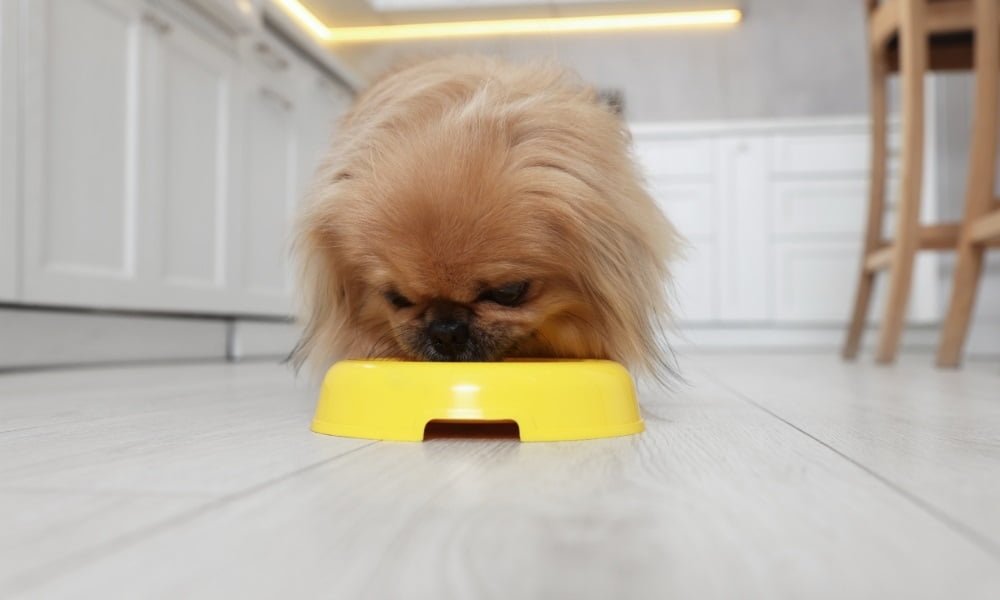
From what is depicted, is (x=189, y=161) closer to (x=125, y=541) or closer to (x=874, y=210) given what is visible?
(x=125, y=541)

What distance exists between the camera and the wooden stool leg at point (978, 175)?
9.71ft

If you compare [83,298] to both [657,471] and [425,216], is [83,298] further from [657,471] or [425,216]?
[657,471]

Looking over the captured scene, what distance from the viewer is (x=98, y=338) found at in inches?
112

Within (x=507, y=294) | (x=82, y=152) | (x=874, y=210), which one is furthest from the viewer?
(x=874, y=210)

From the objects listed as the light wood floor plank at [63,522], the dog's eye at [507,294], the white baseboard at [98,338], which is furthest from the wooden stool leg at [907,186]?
the light wood floor plank at [63,522]

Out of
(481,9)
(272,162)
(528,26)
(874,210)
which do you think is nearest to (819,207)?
(874,210)

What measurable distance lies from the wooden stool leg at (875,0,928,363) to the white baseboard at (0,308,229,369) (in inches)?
111

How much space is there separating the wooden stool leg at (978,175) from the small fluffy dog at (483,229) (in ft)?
Answer: 6.57

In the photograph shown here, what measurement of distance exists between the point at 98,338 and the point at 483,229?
2.02 metres

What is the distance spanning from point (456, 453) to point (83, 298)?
2029 millimetres

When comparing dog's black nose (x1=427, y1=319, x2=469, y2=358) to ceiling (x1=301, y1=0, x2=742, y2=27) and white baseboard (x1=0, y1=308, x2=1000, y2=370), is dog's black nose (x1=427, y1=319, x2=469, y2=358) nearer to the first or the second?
white baseboard (x1=0, y1=308, x2=1000, y2=370)

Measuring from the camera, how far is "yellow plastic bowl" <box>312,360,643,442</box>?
1.16m

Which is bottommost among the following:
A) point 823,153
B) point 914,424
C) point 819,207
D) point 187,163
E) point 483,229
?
point 914,424

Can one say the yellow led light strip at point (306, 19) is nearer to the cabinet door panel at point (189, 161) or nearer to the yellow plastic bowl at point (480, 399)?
the cabinet door panel at point (189, 161)
